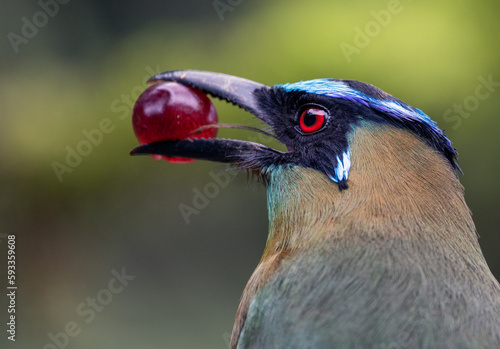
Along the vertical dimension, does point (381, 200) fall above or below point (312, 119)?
below

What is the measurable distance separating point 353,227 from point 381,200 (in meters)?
0.14

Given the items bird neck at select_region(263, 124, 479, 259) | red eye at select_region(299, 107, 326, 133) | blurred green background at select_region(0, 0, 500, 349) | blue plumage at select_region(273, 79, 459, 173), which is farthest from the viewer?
blurred green background at select_region(0, 0, 500, 349)

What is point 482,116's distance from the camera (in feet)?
18.1

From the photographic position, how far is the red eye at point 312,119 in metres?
2.54

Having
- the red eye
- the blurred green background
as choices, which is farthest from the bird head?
the blurred green background

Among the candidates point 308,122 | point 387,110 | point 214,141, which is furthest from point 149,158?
point 387,110

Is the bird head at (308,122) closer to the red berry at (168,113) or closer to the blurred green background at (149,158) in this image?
the red berry at (168,113)

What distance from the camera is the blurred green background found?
5.28 m

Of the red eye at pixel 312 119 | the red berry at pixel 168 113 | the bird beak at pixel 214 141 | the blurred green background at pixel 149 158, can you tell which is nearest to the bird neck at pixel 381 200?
the red eye at pixel 312 119

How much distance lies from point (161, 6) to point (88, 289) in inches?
119

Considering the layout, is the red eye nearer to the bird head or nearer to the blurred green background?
the bird head

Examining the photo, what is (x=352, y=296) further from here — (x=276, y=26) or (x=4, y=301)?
(x=4, y=301)

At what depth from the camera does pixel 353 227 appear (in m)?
2.30

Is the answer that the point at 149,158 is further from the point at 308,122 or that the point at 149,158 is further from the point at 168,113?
the point at 308,122
